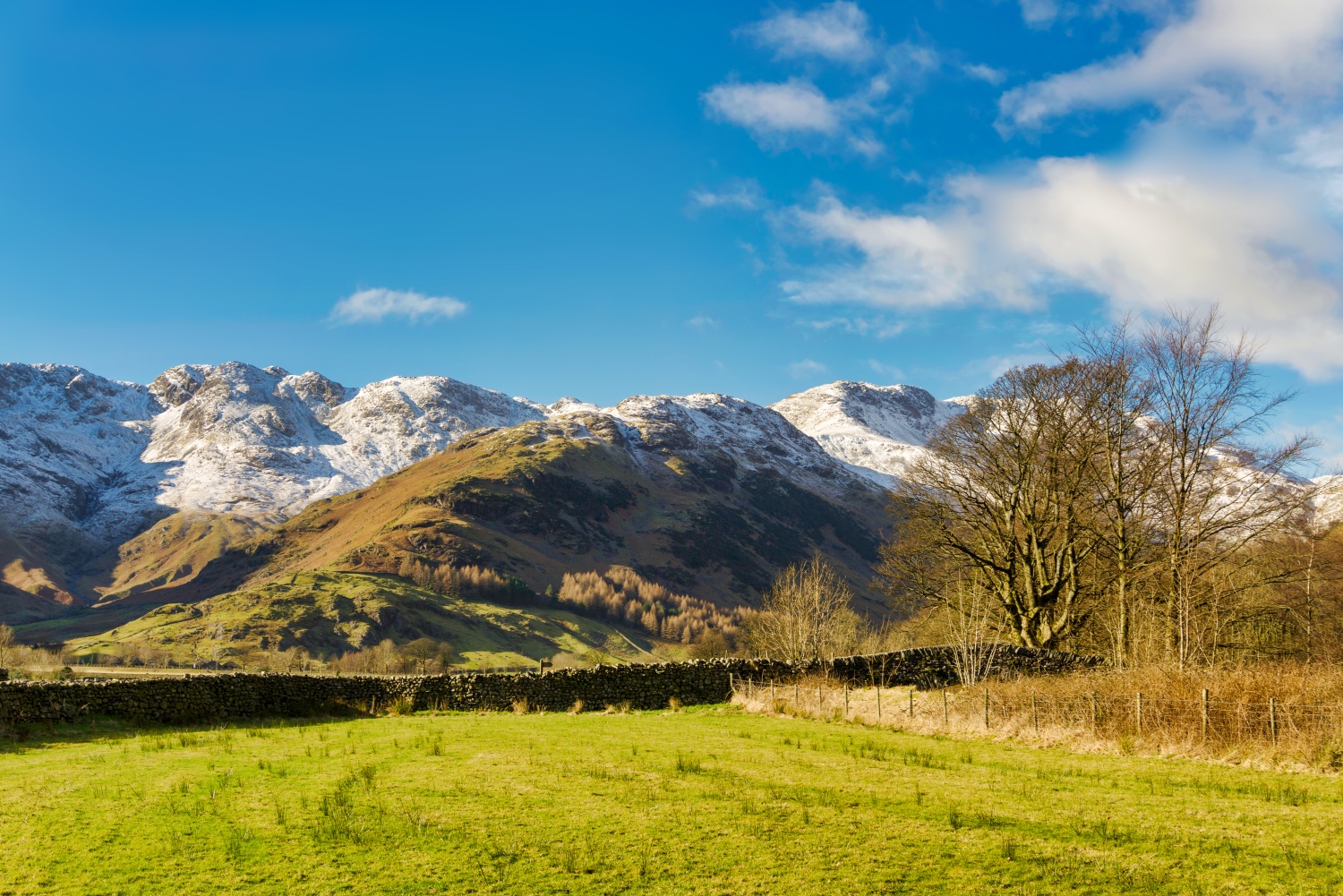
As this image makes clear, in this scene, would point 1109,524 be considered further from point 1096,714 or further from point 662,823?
point 662,823

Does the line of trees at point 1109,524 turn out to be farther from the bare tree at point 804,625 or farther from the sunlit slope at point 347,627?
the sunlit slope at point 347,627

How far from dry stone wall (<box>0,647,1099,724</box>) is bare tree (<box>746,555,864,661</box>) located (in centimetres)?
931

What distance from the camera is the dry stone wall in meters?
28.4

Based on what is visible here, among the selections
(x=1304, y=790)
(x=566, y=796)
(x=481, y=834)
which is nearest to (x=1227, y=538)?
(x=1304, y=790)

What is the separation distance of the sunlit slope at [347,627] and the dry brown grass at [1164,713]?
133056 millimetres

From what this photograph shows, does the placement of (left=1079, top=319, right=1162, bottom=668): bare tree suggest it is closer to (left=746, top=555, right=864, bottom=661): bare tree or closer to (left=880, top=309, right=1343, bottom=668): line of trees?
(left=880, top=309, right=1343, bottom=668): line of trees

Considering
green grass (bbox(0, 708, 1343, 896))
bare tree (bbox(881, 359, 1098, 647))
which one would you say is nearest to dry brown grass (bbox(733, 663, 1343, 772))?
green grass (bbox(0, 708, 1343, 896))

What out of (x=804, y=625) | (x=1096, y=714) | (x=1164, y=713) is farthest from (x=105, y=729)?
(x=804, y=625)

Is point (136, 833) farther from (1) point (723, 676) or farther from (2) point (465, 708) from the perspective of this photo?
(1) point (723, 676)

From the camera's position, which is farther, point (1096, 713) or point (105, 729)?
point (105, 729)

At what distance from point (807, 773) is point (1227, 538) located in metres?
25.9

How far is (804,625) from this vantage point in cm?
5259

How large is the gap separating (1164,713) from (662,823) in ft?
44.6

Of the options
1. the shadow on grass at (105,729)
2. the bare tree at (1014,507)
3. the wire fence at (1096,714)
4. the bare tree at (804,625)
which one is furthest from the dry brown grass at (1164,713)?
the shadow on grass at (105,729)
